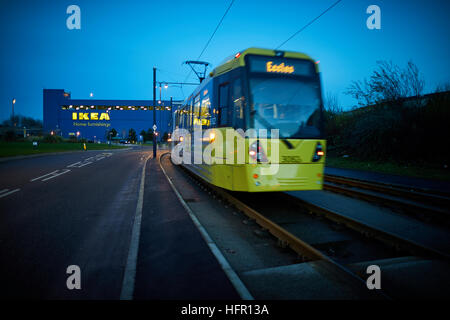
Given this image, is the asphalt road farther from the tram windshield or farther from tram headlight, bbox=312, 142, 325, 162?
tram headlight, bbox=312, 142, 325, 162

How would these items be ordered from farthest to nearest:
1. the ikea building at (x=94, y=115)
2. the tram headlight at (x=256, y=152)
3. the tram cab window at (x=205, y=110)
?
the ikea building at (x=94, y=115) → the tram cab window at (x=205, y=110) → the tram headlight at (x=256, y=152)

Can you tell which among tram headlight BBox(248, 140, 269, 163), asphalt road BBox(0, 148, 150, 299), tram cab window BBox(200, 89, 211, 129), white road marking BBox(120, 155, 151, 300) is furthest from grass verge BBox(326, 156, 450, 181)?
asphalt road BBox(0, 148, 150, 299)

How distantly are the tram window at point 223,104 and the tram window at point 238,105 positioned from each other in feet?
0.97

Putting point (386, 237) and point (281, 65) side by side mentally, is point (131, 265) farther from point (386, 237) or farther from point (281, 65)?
point (281, 65)

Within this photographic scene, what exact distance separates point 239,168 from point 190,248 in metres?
2.28

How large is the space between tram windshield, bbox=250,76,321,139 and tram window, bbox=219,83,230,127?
791 mm

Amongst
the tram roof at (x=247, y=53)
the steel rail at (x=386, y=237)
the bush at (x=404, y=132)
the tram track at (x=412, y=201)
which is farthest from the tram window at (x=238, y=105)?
the bush at (x=404, y=132)

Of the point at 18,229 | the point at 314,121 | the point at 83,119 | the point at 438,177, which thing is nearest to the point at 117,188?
the point at 18,229

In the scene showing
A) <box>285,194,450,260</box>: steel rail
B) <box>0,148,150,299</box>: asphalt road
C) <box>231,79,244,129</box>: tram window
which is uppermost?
<box>231,79,244,129</box>: tram window

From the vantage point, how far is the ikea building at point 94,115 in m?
86.8

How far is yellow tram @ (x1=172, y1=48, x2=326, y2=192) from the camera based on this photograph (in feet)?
18.5

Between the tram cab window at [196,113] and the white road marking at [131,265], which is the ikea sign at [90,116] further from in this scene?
the white road marking at [131,265]

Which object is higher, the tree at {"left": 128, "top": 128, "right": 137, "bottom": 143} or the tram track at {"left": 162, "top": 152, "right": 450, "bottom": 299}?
the tree at {"left": 128, "top": 128, "right": 137, "bottom": 143}

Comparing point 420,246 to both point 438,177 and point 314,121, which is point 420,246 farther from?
point 438,177
